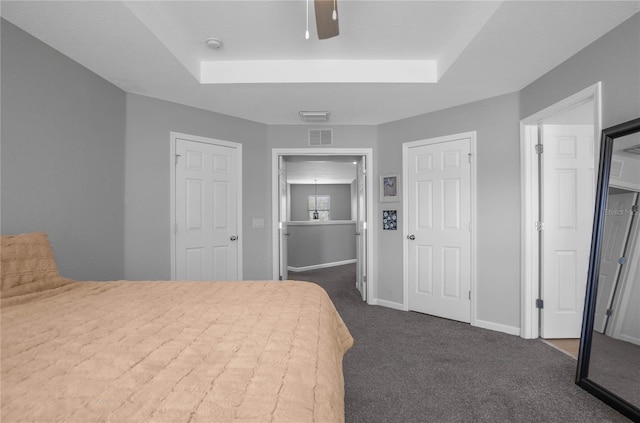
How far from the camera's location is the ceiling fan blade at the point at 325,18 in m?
1.35

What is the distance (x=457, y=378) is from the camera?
80.5 inches

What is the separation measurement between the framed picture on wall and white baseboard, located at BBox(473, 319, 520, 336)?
1599mm

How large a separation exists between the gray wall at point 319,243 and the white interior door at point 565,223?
4.59 meters

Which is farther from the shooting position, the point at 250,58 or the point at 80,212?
the point at 250,58

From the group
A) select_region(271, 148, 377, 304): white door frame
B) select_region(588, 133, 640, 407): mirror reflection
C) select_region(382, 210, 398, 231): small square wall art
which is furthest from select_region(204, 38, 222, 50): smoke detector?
select_region(588, 133, 640, 407): mirror reflection

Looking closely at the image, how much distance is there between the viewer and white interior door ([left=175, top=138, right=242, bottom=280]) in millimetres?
3227

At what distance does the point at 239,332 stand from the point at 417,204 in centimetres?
295

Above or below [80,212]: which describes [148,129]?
above

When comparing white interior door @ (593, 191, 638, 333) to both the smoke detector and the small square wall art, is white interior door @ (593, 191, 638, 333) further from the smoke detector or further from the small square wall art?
the smoke detector

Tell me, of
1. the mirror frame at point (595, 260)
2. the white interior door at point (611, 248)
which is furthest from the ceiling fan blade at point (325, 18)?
the white interior door at point (611, 248)

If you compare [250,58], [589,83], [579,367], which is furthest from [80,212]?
[589,83]

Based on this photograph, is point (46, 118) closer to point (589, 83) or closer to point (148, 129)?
point (148, 129)

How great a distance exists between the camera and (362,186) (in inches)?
163

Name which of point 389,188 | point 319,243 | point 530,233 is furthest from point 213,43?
point 319,243
